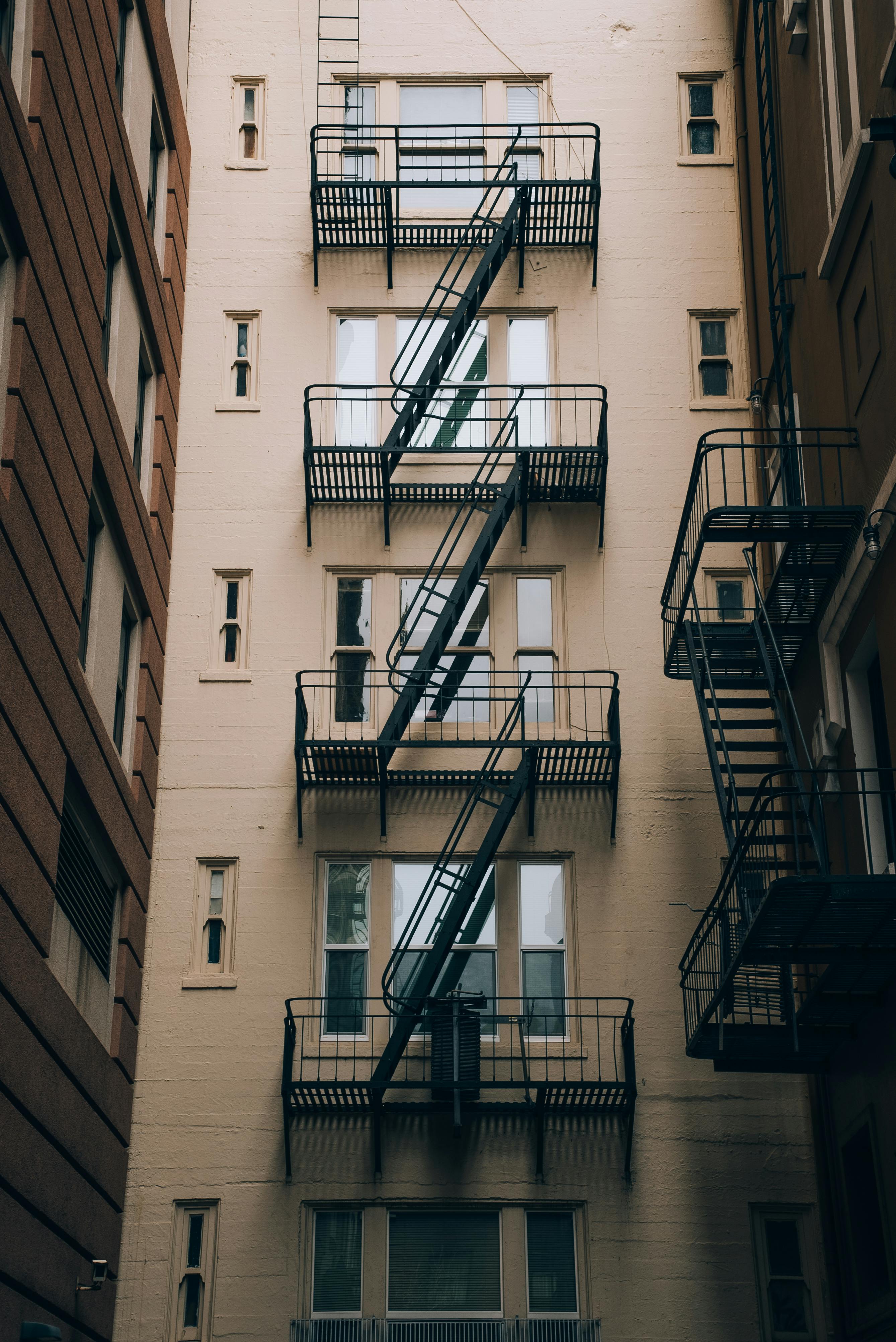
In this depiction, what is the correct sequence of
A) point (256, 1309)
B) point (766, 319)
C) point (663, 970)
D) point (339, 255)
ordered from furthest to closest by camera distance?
point (339, 255), point (766, 319), point (663, 970), point (256, 1309)

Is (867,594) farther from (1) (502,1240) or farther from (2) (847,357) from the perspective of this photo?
(1) (502,1240)

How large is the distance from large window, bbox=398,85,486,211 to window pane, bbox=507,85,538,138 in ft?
1.37

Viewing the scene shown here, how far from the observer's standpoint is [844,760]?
50.4 feet

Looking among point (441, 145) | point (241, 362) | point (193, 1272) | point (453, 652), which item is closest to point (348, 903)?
point (453, 652)

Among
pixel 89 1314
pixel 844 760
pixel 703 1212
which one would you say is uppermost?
pixel 844 760

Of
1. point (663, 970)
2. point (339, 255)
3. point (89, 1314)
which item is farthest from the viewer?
point (339, 255)

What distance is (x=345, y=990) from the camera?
17.7 meters

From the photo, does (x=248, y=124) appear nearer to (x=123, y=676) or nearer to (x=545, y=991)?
(x=123, y=676)

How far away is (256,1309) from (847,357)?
36.5 ft

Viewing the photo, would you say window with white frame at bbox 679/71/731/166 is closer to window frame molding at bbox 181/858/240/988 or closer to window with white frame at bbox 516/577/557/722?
window with white frame at bbox 516/577/557/722

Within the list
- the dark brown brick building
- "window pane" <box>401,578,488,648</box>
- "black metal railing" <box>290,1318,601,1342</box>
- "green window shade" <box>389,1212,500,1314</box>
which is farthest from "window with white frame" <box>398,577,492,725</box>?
"black metal railing" <box>290,1318,601,1342</box>

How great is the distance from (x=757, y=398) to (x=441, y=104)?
6.57m

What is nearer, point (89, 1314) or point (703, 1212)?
point (89, 1314)

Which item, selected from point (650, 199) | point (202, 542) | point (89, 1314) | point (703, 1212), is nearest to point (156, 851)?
point (202, 542)
